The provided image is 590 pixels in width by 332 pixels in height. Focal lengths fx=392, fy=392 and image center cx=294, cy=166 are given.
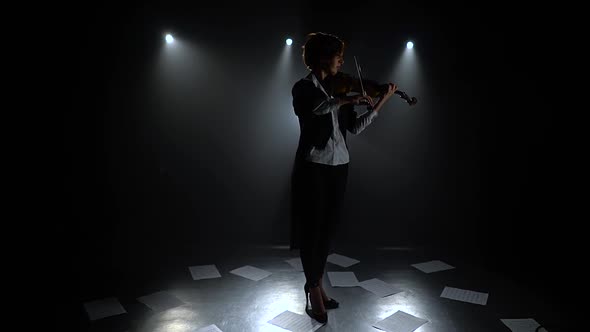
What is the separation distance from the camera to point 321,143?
187 cm

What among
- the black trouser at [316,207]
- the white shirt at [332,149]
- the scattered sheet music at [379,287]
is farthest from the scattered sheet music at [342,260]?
the white shirt at [332,149]

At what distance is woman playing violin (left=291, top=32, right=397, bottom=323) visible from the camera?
1856 mm

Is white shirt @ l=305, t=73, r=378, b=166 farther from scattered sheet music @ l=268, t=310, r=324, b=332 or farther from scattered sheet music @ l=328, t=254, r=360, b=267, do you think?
scattered sheet music @ l=328, t=254, r=360, b=267

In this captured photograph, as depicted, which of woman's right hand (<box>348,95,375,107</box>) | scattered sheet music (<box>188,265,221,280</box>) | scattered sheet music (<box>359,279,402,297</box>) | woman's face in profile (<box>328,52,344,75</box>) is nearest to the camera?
woman's right hand (<box>348,95,375,107</box>)

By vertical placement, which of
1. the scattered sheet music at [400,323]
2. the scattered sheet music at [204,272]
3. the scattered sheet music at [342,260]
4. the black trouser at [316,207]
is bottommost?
the scattered sheet music at [400,323]

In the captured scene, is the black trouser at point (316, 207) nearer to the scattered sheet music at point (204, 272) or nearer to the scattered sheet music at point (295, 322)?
the scattered sheet music at point (295, 322)

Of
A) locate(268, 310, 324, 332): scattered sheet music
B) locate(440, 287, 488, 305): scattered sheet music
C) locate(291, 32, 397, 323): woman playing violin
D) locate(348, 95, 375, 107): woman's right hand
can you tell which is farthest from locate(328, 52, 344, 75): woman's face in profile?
locate(440, 287, 488, 305): scattered sheet music

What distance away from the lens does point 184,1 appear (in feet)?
10.1

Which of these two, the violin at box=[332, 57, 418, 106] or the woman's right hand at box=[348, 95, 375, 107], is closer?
the woman's right hand at box=[348, 95, 375, 107]

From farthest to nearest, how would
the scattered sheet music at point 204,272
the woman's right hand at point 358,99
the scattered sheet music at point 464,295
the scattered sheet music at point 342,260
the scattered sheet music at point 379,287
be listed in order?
1. the scattered sheet music at point 342,260
2. the scattered sheet music at point 204,272
3. the scattered sheet music at point 379,287
4. the scattered sheet music at point 464,295
5. the woman's right hand at point 358,99

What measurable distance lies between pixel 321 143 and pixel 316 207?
32cm

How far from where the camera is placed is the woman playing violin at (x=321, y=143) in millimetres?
1856

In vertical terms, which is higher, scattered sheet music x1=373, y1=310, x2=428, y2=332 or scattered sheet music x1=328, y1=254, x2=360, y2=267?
scattered sheet music x1=328, y1=254, x2=360, y2=267

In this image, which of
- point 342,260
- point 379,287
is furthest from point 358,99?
point 342,260
